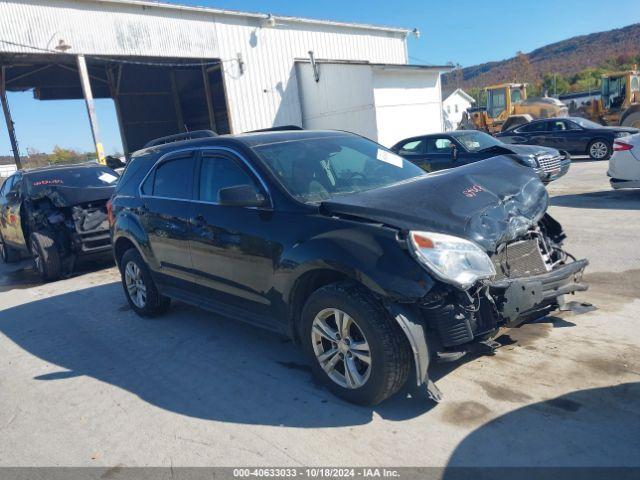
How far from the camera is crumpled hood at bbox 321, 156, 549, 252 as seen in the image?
3.35 meters

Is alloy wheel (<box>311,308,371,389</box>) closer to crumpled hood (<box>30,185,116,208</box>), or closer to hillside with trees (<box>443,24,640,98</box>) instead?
crumpled hood (<box>30,185,116,208</box>)

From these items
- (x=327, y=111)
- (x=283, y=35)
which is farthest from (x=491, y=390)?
(x=283, y=35)

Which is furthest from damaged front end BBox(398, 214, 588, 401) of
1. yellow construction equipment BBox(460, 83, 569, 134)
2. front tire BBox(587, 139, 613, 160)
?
yellow construction equipment BBox(460, 83, 569, 134)

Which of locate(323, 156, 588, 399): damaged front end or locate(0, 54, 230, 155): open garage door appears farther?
locate(0, 54, 230, 155): open garage door

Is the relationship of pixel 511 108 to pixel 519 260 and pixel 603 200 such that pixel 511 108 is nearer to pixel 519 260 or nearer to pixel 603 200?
pixel 603 200

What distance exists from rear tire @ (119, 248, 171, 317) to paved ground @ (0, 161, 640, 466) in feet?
0.75

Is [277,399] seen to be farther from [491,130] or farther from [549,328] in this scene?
[491,130]

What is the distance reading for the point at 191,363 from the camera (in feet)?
14.6

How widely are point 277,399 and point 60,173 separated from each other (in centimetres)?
751

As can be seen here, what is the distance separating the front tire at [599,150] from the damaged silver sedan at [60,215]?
14.6 metres

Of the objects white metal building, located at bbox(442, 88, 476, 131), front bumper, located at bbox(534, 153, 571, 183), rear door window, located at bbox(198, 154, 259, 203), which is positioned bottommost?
front bumper, located at bbox(534, 153, 571, 183)

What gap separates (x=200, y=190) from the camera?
466 cm

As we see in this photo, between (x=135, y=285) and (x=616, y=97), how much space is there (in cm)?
2413

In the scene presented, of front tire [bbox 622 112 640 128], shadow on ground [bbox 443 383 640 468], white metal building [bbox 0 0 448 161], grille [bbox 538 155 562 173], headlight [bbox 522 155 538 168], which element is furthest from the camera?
front tire [bbox 622 112 640 128]
